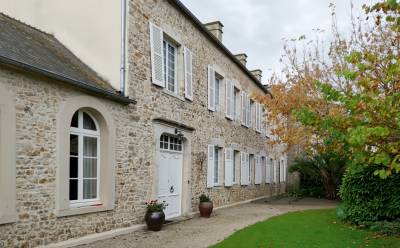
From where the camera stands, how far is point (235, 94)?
18.4 m

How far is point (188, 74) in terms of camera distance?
1233 centimetres

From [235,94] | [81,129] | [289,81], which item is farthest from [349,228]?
[235,94]

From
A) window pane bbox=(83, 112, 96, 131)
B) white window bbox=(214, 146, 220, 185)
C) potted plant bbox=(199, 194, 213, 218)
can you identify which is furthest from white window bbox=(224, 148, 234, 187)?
window pane bbox=(83, 112, 96, 131)

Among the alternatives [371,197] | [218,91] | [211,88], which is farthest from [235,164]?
[371,197]

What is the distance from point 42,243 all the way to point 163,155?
4775 millimetres

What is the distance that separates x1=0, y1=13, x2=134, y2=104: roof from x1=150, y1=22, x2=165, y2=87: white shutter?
1480 millimetres

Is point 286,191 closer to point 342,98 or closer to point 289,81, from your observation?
Result: point 289,81

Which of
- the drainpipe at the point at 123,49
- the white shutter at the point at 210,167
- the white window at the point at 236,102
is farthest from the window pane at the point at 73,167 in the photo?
the white window at the point at 236,102

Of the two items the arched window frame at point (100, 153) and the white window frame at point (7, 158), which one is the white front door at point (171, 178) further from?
the white window frame at point (7, 158)

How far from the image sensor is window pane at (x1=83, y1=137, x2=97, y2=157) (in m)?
8.16

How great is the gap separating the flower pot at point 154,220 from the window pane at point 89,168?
1.89 meters

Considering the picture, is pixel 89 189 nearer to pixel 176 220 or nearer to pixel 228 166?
pixel 176 220

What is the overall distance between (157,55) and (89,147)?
3.34 metres

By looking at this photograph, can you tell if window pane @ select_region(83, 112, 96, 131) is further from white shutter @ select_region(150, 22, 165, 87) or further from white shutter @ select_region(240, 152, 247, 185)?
white shutter @ select_region(240, 152, 247, 185)
